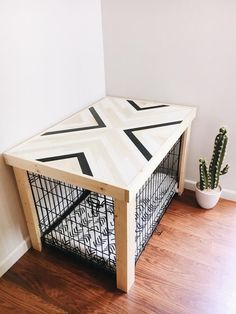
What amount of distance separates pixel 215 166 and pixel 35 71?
4.30 feet

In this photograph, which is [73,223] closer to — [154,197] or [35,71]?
[154,197]

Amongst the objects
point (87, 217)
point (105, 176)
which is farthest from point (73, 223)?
point (105, 176)

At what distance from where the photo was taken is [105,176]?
1.27m

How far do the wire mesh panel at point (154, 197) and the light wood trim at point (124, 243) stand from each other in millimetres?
207

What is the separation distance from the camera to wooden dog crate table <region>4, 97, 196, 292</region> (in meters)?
1.30

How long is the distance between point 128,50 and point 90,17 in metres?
0.35

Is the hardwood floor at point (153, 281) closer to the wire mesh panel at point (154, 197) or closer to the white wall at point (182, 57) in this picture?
the wire mesh panel at point (154, 197)

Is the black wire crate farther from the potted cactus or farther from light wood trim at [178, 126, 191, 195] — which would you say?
the potted cactus

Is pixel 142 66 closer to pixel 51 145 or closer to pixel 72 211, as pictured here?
pixel 51 145

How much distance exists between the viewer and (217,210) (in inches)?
82.1

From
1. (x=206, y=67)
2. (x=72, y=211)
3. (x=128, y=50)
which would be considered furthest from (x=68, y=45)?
(x=72, y=211)

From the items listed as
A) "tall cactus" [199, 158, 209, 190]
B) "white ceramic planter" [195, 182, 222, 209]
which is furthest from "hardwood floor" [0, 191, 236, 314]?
"tall cactus" [199, 158, 209, 190]

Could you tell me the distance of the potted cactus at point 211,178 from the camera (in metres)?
1.85

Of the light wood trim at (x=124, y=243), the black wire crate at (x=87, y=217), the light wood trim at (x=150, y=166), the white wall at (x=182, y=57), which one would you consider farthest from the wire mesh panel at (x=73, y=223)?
the white wall at (x=182, y=57)
